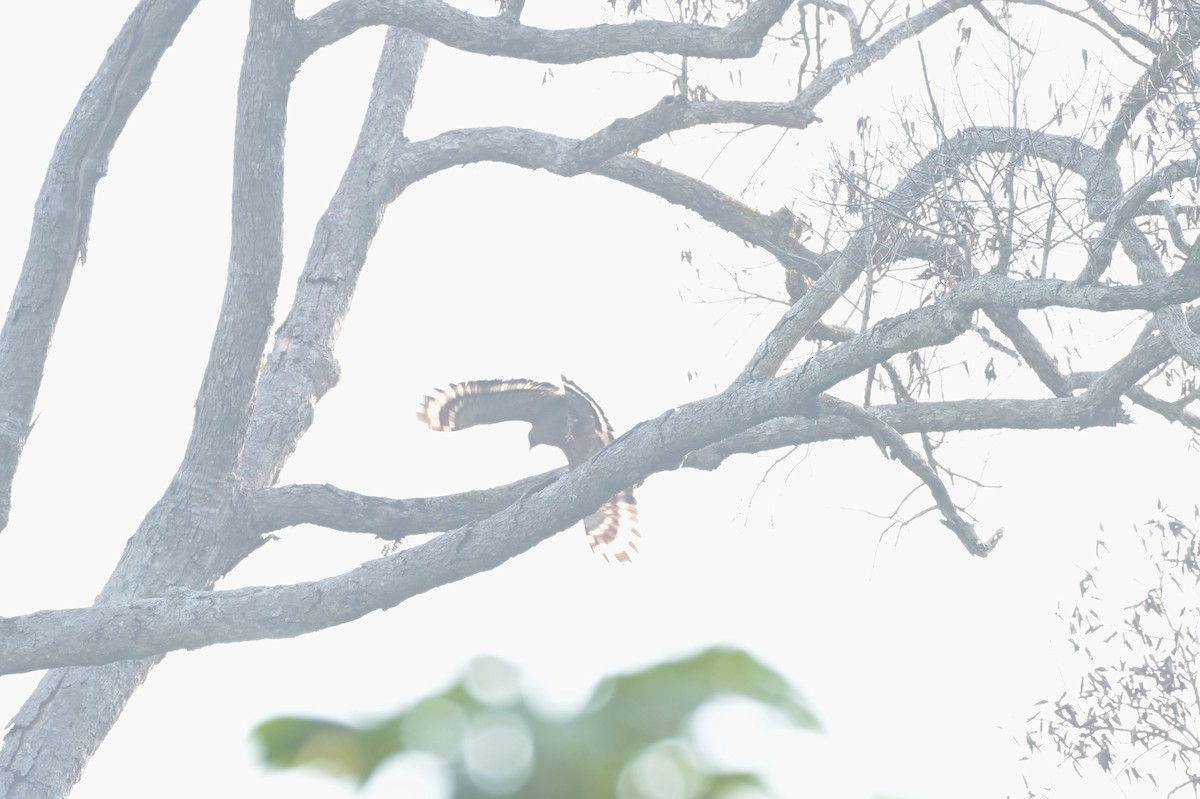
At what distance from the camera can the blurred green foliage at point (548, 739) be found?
101cm

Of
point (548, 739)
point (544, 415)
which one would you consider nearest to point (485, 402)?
point (544, 415)

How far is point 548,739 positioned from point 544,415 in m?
5.81

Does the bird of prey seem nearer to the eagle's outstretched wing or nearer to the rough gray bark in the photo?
the eagle's outstretched wing

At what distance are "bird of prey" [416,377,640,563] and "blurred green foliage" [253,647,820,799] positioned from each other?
5448 mm

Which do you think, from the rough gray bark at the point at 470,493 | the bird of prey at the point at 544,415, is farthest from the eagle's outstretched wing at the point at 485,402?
the rough gray bark at the point at 470,493

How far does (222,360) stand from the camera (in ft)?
20.7

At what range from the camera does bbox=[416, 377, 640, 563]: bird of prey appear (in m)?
6.61

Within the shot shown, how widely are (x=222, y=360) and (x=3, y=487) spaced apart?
124 cm

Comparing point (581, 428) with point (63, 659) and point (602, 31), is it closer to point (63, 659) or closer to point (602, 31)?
point (602, 31)

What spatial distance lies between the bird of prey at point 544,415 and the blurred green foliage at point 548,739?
545 cm

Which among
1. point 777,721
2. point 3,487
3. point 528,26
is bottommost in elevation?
point 777,721

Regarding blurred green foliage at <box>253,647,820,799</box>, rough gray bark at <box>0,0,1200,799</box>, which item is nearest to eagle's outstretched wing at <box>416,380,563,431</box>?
A: rough gray bark at <box>0,0,1200,799</box>

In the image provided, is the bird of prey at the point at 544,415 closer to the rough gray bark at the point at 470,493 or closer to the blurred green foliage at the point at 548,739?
the rough gray bark at the point at 470,493

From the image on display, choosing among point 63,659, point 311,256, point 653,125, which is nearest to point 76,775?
point 63,659
